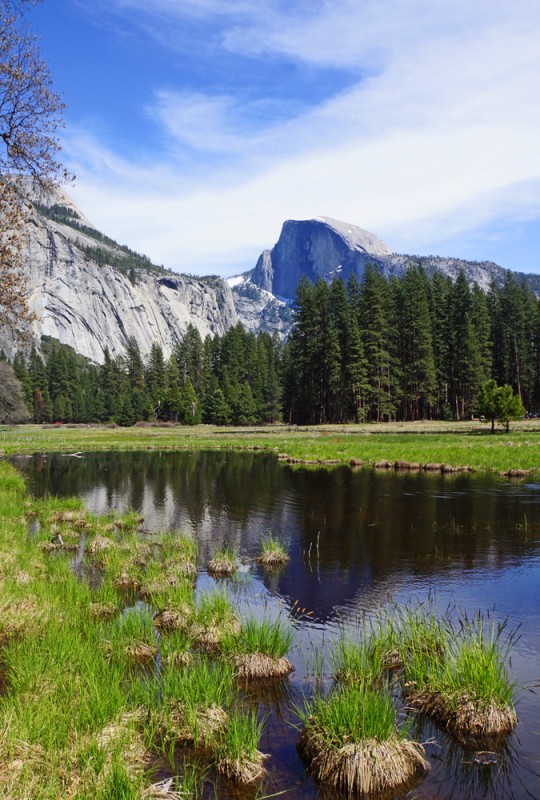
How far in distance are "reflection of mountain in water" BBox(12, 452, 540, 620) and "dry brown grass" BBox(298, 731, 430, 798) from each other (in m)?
4.95

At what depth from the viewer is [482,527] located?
1930cm

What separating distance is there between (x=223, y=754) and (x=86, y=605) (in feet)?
18.1

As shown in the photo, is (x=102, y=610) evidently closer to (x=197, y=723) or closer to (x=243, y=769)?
(x=197, y=723)

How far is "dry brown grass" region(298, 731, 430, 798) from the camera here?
588 centimetres

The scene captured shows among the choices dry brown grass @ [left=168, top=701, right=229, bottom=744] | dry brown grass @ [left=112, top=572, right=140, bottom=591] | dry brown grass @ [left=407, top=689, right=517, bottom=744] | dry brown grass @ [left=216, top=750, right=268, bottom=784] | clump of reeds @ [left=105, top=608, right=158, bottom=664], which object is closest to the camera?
dry brown grass @ [left=216, top=750, right=268, bottom=784]

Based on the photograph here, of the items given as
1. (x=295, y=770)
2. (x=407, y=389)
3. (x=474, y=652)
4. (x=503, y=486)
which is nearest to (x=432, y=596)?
(x=474, y=652)

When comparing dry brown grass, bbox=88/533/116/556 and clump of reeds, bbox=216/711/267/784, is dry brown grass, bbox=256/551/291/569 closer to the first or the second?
dry brown grass, bbox=88/533/116/556

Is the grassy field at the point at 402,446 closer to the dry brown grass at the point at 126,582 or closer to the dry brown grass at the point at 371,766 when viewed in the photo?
the dry brown grass at the point at 126,582

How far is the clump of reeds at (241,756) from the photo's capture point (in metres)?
6.01

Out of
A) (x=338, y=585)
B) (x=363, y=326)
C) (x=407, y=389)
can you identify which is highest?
(x=363, y=326)

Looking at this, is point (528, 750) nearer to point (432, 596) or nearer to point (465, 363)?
point (432, 596)

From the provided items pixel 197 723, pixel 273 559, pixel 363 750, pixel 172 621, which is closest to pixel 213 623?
pixel 172 621

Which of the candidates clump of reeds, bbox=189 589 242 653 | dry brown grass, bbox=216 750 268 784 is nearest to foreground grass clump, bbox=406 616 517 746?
dry brown grass, bbox=216 750 268 784

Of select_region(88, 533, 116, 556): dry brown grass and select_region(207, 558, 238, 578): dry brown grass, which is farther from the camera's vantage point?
select_region(88, 533, 116, 556): dry brown grass
